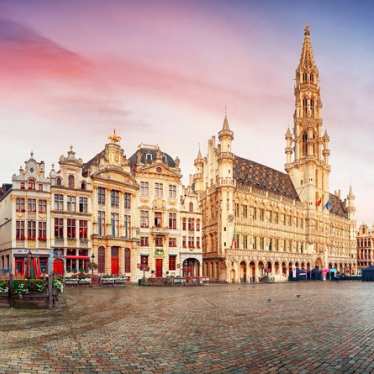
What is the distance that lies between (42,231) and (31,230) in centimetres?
129

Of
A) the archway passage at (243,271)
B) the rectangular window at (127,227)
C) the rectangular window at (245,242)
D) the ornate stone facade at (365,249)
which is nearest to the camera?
the rectangular window at (127,227)

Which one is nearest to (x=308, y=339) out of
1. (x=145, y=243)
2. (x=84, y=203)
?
(x=84, y=203)

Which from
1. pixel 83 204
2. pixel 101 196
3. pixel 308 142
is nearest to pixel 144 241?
pixel 101 196

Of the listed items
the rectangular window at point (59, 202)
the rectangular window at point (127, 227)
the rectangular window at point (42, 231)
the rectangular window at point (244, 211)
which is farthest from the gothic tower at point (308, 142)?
the rectangular window at point (42, 231)

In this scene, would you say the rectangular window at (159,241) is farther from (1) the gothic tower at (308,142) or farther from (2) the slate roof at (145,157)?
(1) the gothic tower at (308,142)

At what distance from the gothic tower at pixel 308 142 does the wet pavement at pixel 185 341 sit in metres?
83.1

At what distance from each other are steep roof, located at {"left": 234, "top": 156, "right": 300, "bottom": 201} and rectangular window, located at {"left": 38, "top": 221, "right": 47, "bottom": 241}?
3943cm

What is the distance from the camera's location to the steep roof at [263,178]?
85562 mm

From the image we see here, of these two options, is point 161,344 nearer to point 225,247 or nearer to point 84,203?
point 84,203

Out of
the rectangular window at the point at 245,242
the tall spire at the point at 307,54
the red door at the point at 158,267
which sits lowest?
the red door at the point at 158,267

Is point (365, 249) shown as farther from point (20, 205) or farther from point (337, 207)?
point (20, 205)

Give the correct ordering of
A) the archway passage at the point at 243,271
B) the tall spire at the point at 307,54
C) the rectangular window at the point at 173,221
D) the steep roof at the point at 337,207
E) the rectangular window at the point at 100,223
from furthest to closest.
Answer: the steep roof at the point at 337,207 < the tall spire at the point at 307,54 < the archway passage at the point at 243,271 < the rectangular window at the point at 173,221 < the rectangular window at the point at 100,223

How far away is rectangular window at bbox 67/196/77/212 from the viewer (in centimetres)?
5583

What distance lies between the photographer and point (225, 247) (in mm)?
75938
